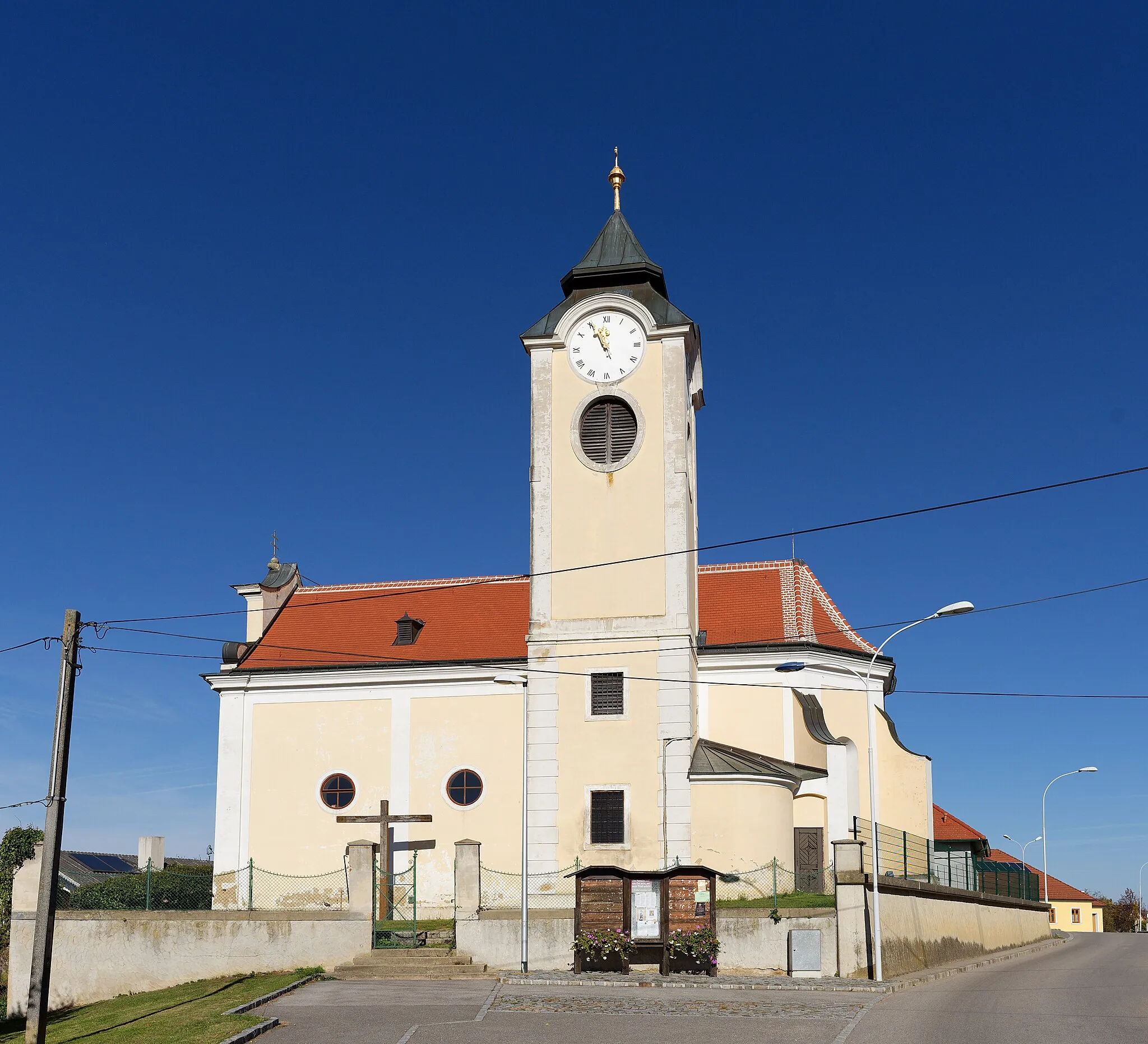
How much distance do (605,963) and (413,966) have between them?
13.1 feet

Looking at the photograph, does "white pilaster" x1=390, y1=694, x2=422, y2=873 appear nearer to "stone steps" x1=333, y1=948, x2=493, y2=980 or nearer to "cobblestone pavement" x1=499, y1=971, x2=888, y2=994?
"stone steps" x1=333, y1=948, x2=493, y2=980

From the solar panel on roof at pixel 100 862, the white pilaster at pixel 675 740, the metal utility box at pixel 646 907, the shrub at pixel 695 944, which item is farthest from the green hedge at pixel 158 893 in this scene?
the solar panel on roof at pixel 100 862

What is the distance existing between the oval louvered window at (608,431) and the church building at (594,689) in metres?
0.06

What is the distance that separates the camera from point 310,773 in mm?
37094

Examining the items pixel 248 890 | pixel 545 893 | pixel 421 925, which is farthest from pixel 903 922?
pixel 248 890

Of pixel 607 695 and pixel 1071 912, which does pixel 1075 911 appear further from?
pixel 607 695

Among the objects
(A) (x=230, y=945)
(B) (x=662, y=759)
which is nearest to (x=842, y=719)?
(B) (x=662, y=759)

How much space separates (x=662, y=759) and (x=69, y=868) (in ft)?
170

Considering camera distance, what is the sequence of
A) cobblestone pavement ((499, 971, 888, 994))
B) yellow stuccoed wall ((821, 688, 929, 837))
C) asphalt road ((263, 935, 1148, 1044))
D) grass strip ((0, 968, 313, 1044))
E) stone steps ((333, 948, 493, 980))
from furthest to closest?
yellow stuccoed wall ((821, 688, 929, 837))
stone steps ((333, 948, 493, 980))
cobblestone pavement ((499, 971, 888, 994))
grass strip ((0, 968, 313, 1044))
asphalt road ((263, 935, 1148, 1044))

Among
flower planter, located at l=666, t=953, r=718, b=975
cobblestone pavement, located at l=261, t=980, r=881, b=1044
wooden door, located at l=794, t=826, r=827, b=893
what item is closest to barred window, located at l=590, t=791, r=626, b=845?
wooden door, located at l=794, t=826, r=827, b=893

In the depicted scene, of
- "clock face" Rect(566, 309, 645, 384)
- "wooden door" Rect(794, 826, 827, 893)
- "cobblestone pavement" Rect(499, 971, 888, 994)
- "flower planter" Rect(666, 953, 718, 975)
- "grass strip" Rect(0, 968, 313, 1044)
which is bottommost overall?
"grass strip" Rect(0, 968, 313, 1044)

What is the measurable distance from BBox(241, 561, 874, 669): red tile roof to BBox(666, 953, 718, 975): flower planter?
478 inches

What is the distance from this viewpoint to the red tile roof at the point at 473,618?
3694 cm

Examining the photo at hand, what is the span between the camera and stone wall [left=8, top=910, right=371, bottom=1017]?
2672 centimetres
